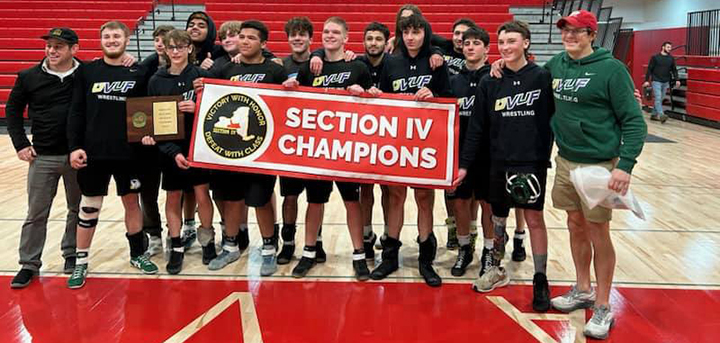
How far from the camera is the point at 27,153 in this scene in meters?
3.59

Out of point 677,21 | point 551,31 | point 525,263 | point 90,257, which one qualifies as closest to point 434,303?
point 525,263

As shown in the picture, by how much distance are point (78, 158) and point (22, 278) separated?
87 centimetres

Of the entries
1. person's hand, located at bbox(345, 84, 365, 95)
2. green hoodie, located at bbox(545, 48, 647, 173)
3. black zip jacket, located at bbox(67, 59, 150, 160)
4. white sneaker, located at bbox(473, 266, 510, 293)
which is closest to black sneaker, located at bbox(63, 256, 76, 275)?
black zip jacket, located at bbox(67, 59, 150, 160)

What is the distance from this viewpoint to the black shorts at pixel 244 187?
12.5 ft

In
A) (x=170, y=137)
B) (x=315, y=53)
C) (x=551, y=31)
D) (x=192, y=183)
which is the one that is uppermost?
(x=551, y=31)

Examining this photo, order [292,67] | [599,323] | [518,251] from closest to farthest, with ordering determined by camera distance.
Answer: [599,323], [292,67], [518,251]

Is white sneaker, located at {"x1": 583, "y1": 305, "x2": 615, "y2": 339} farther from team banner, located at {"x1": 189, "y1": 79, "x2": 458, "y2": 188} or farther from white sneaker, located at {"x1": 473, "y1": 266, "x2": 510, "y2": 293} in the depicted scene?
team banner, located at {"x1": 189, "y1": 79, "x2": 458, "y2": 188}

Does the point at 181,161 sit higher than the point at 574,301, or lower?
higher

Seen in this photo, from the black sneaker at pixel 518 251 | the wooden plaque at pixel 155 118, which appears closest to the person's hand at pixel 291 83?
the wooden plaque at pixel 155 118

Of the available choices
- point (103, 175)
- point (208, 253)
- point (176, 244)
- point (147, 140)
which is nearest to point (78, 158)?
point (103, 175)

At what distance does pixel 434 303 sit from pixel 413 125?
110cm

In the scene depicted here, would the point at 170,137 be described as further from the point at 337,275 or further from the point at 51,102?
the point at 337,275

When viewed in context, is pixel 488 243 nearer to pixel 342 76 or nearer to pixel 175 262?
pixel 342 76

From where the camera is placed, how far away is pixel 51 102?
141 inches
